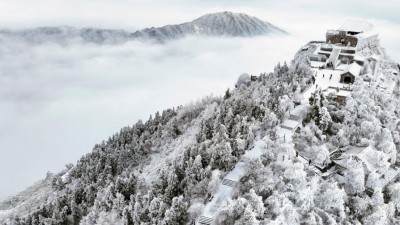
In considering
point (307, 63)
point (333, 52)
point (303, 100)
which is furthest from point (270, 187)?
point (333, 52)

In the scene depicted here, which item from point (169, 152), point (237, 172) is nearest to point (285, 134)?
point (237, 172)

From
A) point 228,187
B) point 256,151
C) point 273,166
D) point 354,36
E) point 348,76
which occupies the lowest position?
point 228,187

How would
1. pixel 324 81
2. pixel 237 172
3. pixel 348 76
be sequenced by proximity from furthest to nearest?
pixel 324 81
pixel 348 76
pixel 237 172

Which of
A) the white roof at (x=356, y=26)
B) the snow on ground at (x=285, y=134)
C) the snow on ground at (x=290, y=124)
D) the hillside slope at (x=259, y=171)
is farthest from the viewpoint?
the white roof at (x=356, y=26)

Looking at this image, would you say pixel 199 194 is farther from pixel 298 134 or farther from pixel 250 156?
pixel 298 134

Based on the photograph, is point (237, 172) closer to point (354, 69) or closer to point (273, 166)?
point (273, 166)

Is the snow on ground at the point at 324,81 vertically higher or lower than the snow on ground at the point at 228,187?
higher

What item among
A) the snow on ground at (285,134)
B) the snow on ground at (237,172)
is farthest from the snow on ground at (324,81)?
the snow on ground at (237,172)

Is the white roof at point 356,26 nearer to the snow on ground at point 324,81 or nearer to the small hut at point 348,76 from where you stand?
the snow on ground at point 324,81

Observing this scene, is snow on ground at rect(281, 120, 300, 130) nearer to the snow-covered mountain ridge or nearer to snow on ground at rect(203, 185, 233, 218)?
the snow-covered mountain ridge
